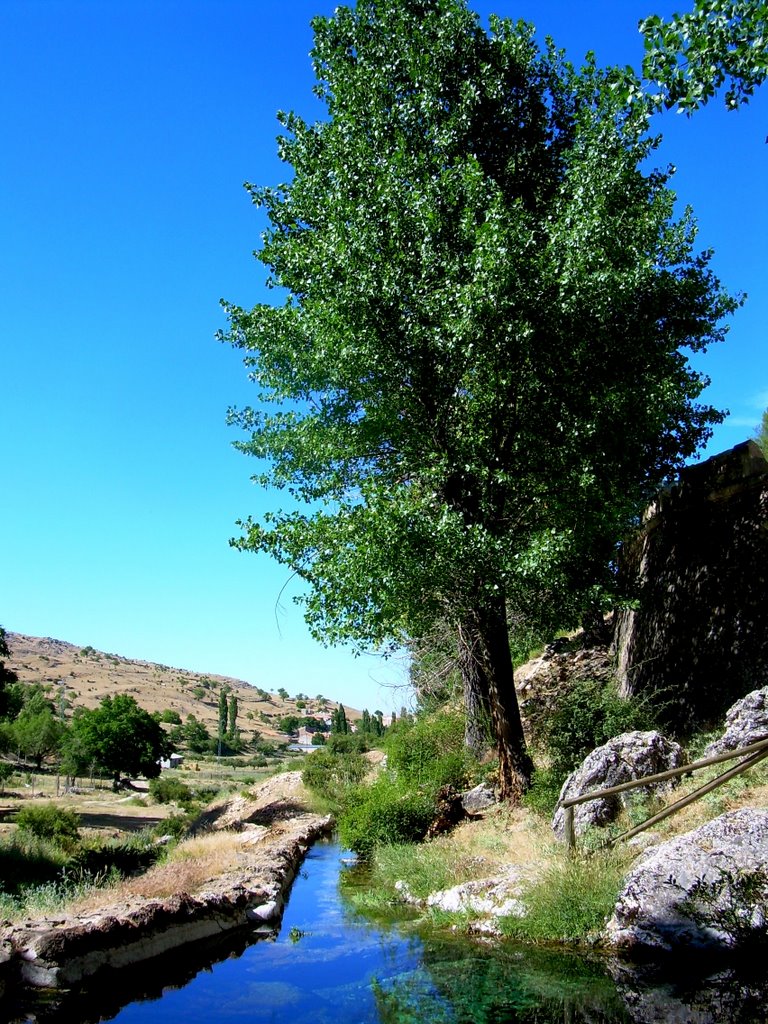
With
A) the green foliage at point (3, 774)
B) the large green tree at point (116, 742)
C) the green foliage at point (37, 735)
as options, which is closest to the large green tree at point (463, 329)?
the green foliage at point (3, 774)

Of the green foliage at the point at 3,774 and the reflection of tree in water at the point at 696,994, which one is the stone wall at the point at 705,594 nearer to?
the reflection of tree in water at the point at 696,994

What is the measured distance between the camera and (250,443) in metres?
16.6

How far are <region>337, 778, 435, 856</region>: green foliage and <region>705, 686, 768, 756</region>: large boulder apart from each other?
718 centimetres

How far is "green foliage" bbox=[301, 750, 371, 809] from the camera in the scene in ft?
107

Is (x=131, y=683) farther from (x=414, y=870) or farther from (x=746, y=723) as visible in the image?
(x=746, y=723)

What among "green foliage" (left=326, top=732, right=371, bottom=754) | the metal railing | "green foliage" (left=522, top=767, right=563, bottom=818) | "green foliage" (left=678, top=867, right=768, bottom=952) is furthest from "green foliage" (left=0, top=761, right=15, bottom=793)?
"green foliage" (left=678, top=867, right=768, bottom=952)

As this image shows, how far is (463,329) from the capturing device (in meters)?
12.6

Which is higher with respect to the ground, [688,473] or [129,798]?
[688,473]

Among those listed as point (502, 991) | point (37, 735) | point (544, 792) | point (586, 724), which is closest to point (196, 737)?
point (37, 735)

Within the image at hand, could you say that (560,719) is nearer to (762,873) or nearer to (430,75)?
(762,873)

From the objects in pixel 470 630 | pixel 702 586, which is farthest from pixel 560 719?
pixel 702 586

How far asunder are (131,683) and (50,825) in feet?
329

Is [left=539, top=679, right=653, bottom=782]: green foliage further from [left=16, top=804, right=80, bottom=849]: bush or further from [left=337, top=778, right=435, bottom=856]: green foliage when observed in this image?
[left=16, top=804, right=80, bottom=849]: bush

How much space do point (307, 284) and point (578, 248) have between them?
203 inches
